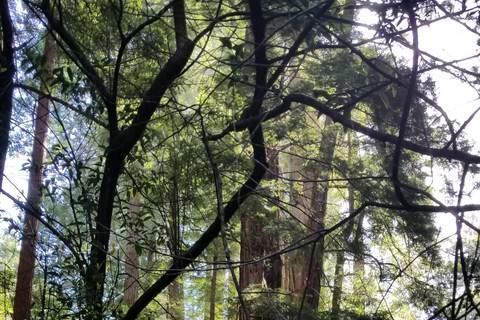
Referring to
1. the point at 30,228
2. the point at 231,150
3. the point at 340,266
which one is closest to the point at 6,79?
the point at 30,228

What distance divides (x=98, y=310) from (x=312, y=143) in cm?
376

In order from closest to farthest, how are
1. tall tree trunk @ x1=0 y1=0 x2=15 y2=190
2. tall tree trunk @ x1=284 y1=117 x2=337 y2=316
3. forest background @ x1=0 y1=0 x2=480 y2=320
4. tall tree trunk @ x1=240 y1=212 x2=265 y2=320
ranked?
forest background @ x1=0 y1=0 x2=480 y2=320
tall tree trunk @ x1=0 y1=0 x2=15 y2=190
tall tree trunk @ x1=284 y1=117 x2=337 y2=316
tall tree trunk @ x1=240 y1=212 x2=265 y2=320

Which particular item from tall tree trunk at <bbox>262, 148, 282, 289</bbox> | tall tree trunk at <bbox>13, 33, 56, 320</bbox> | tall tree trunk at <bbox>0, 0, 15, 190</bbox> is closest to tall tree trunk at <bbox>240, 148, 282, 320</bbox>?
tall tree trunk at <bbox>262, 148, 282, 289</bbox>

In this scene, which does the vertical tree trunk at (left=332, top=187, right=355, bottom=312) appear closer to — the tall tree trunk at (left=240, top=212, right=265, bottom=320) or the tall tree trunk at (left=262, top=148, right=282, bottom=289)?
the tall tree trunk at (left=262, top=148, right=282, bottom=289)

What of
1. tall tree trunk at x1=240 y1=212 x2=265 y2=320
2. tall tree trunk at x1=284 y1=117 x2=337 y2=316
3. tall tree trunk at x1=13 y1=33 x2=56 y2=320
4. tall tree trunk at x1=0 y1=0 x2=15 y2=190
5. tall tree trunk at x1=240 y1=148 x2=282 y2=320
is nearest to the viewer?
tall tree trunk at x1=0 y1=0 x2=15 y2=190

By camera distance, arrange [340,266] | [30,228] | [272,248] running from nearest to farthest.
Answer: [30,228]
[272,248]
[340,266]

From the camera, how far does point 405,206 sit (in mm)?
1679

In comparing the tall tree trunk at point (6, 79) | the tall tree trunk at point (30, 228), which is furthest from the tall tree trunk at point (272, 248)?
the tall tree trunk at point (6, 79)

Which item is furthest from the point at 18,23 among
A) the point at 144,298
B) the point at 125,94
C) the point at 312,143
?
the point at 144,298

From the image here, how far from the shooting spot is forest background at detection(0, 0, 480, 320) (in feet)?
6.63

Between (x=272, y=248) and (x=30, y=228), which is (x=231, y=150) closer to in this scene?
(x=30, y=228)

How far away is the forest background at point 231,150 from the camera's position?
6.63 feet

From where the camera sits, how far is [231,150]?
10.5ft

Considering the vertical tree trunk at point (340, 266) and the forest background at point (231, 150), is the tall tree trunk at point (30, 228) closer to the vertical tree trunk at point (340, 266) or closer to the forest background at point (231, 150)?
the forest background at point (231, 150)
